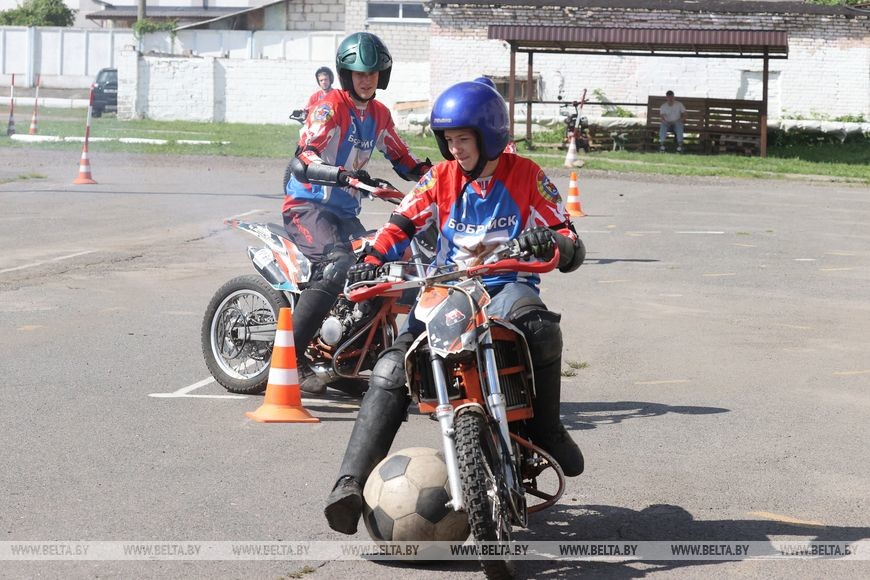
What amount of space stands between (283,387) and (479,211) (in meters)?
2.38

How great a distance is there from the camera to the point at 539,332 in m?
5.23

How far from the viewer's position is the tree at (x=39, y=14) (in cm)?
7794

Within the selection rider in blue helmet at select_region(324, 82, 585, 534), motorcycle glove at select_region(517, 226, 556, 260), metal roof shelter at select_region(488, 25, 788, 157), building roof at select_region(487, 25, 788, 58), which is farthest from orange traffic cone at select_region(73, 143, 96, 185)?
motorcycle glove at select_region(517, 226, 556, 260)

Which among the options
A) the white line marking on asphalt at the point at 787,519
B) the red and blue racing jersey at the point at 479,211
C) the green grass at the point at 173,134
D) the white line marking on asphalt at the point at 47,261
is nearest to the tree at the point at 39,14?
the green grass at the point at 173,134

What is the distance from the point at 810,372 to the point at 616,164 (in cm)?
2411

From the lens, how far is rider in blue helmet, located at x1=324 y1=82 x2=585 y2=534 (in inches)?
203

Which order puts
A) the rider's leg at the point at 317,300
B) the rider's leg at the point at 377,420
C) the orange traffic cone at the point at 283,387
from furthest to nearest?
the rider's leg at the point at 317,300 < the orange traffic cone at the point at 283,387 < the rider's leg at the point at 377,420

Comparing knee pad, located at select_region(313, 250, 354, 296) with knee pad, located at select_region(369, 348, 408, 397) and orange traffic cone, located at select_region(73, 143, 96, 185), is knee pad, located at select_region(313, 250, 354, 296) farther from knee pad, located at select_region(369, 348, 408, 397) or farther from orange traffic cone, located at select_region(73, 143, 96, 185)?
orange traffic cone, located at select_region(73, 143, 96, 185)

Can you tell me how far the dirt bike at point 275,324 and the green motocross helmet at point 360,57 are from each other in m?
0.84

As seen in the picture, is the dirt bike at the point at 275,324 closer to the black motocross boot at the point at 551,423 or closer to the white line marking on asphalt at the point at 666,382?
the white line marking on asphalt at the point at 666,382

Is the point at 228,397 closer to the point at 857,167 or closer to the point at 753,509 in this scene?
the point at 753,509

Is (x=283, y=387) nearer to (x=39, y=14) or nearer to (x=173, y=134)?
(x=173, y=134)

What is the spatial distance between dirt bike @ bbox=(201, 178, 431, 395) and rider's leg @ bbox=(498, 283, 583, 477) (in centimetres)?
229

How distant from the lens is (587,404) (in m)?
8.15
